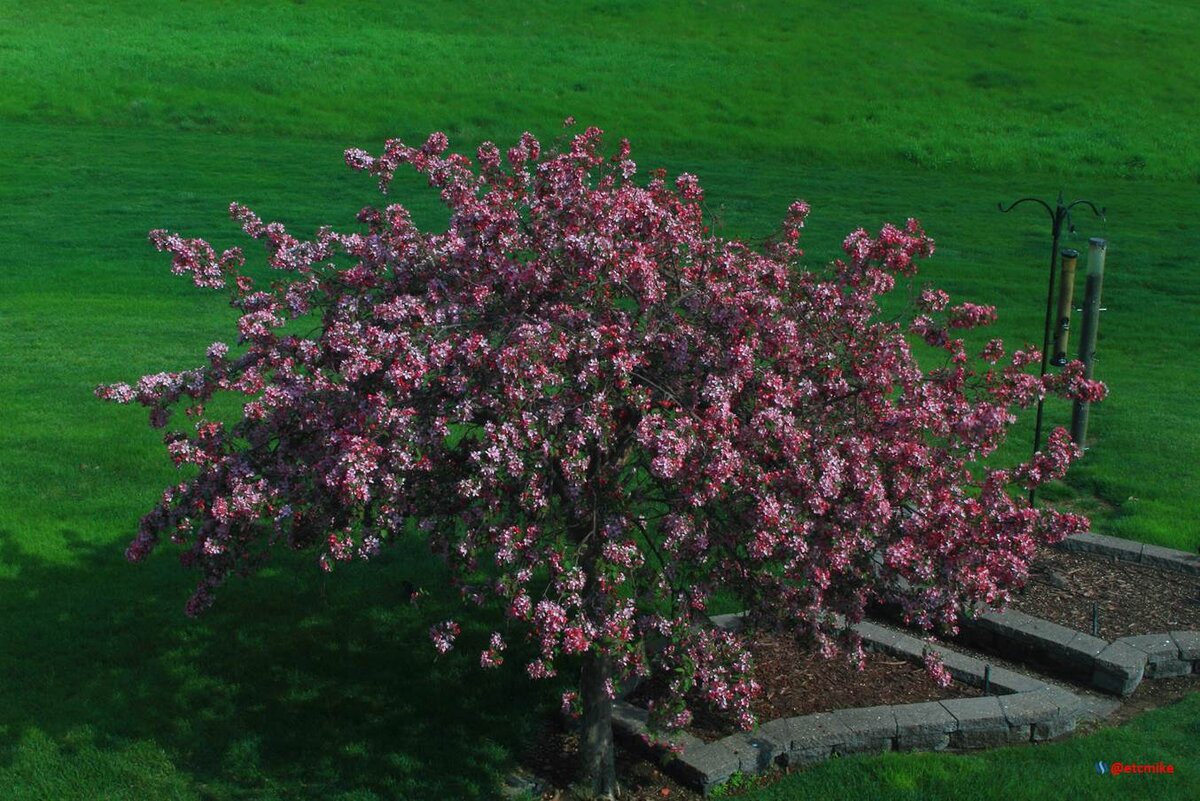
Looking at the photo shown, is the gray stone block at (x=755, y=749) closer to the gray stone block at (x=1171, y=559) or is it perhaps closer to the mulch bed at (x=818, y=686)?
the mulch bed at (x=818, y=686)

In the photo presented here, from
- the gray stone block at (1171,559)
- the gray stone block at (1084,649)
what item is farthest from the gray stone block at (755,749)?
the gray stone block at (1171,559)

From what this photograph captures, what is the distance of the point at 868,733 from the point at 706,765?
1083mm

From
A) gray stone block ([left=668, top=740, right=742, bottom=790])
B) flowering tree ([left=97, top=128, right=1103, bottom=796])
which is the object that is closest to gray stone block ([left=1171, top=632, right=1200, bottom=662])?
flowering tree ([left=97, top=128, right=1103, bottom=796])

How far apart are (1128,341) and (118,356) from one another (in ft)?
47.8

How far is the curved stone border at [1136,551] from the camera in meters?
10.8

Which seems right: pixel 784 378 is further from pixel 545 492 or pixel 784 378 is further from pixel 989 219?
pixel 989 219

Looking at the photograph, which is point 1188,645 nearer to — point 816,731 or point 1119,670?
point 1119,670

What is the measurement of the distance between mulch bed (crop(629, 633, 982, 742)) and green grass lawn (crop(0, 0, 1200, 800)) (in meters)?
0.77

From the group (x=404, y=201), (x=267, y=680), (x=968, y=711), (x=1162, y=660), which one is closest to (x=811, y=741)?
(x=968, y=711)

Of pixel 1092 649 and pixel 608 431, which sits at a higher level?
pixel 608 431

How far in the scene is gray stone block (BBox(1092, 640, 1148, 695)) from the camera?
9.16 meters

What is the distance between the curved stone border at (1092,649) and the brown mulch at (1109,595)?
0.24m

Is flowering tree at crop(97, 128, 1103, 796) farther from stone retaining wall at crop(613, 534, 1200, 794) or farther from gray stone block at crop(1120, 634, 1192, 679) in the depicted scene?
gray stone block at crop(1120, 634, 1192, 679)

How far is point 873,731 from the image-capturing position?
8.32 metres
